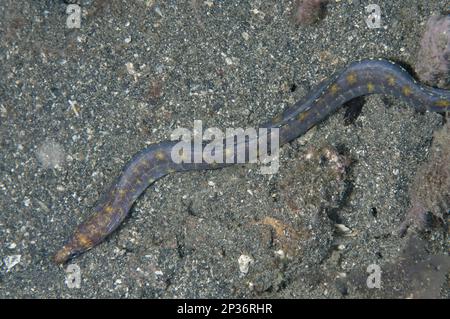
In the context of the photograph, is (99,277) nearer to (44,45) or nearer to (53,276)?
(53,276)

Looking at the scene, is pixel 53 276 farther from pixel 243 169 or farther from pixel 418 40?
pixel 418 40

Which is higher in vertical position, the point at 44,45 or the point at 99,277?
the point at 44,45

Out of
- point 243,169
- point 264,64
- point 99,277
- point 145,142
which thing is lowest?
point 99,277

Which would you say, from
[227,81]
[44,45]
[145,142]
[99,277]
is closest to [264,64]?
[227,81]

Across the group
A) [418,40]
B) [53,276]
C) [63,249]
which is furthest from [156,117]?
[418,40]
